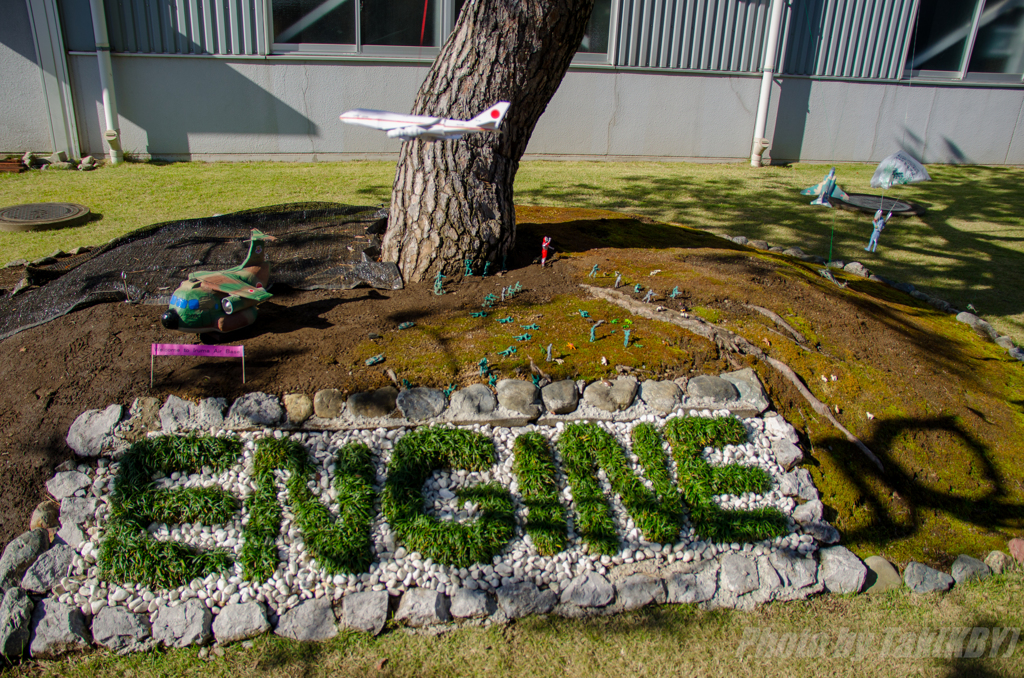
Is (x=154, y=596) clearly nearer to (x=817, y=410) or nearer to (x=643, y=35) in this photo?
(x=817, y=410)

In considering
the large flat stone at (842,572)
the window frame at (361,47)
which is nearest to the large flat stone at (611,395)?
the large flat stone at (842,572)

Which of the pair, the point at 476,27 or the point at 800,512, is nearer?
the point at 800,512

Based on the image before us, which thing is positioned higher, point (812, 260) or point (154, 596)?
point (812, 260)

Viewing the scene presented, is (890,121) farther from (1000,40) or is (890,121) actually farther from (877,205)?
(877,205)

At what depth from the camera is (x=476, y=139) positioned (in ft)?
15.1

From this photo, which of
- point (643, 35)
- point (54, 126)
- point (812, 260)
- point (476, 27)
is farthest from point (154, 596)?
point (643, 35)

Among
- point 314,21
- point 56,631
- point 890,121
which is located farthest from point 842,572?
point 890,121

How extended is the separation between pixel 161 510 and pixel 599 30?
34.1ft

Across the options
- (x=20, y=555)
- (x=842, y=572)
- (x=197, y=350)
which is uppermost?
(x=197, y=350)

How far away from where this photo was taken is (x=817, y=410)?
3.69 metres

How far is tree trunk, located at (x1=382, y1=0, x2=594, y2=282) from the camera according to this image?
14.5 ft

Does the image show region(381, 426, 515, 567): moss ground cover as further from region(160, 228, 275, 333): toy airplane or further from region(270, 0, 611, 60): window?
region(270, 0, 611, 60): window

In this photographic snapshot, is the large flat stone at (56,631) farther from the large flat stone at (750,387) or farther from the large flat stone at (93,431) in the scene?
the large flat stone at (750,387)

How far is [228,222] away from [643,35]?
7998 millimetres
